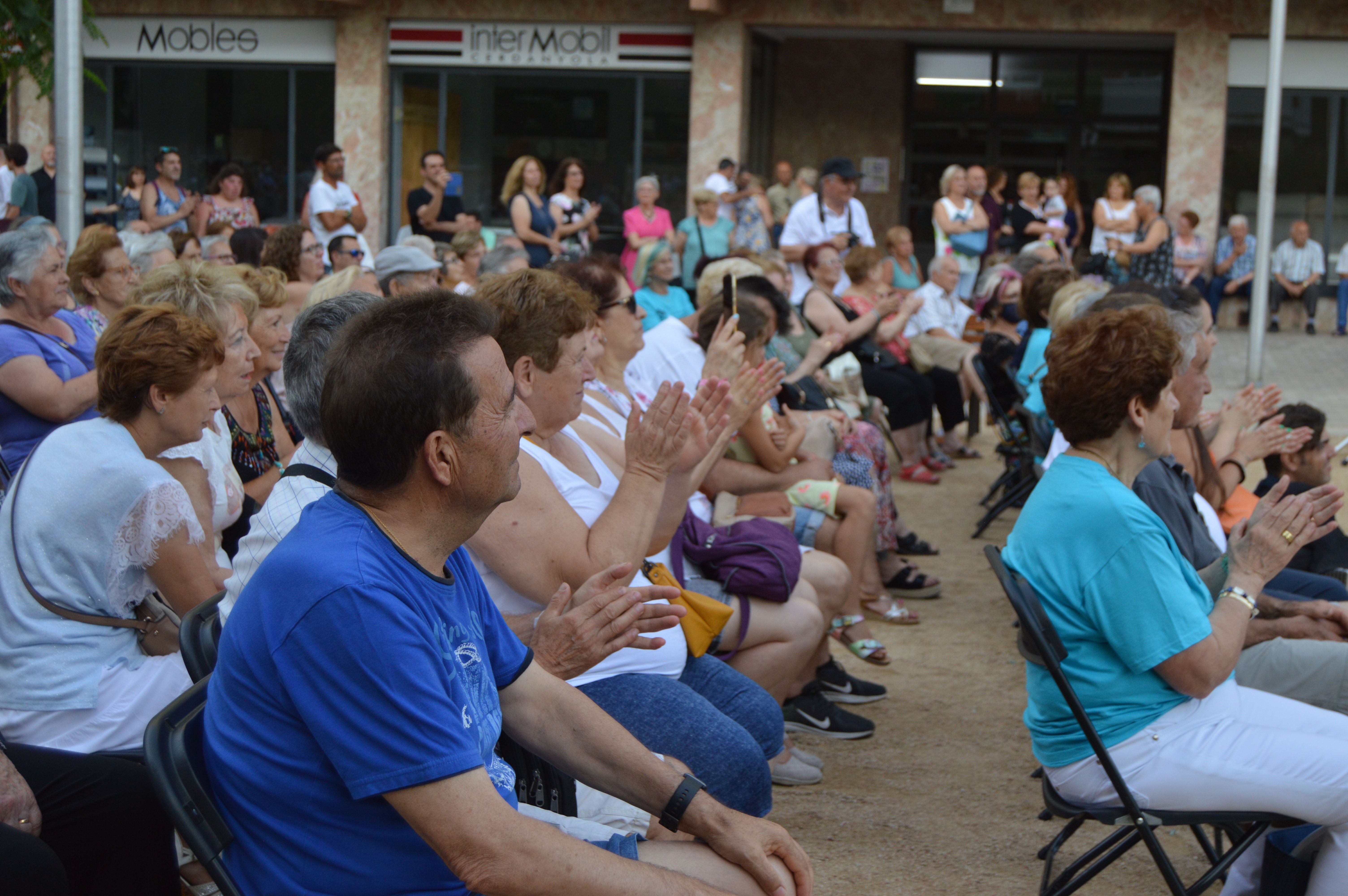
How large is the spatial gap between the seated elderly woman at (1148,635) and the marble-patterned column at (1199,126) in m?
14.5

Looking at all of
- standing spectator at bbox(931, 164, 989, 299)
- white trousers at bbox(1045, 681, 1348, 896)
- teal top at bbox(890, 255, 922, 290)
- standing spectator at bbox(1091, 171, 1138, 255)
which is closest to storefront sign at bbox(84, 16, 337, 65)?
standing spectator at bbox(931, 164, 989, 299)

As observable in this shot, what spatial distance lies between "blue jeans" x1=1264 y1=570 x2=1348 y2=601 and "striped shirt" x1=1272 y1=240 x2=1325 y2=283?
14299mm

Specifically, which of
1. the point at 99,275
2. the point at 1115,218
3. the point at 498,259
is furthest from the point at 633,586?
the point at 1115,218

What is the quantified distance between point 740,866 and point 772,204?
47.8ft

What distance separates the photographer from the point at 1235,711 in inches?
110

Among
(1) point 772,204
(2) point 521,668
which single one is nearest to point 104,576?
(2) point 521,668

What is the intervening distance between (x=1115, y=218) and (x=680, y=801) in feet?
47.0

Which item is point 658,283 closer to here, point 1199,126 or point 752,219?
point 752,219

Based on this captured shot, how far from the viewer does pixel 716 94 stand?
55.0ft

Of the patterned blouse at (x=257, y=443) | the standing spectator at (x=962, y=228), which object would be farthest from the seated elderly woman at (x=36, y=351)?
the standing spectator at (x=962, y=228)

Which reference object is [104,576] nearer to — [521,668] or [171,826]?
[171,826]

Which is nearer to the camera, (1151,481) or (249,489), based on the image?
(1151,481)

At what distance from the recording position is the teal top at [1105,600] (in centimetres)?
271

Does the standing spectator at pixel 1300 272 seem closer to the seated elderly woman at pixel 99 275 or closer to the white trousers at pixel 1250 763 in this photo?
the seated elderly woman at pixel 99 275
